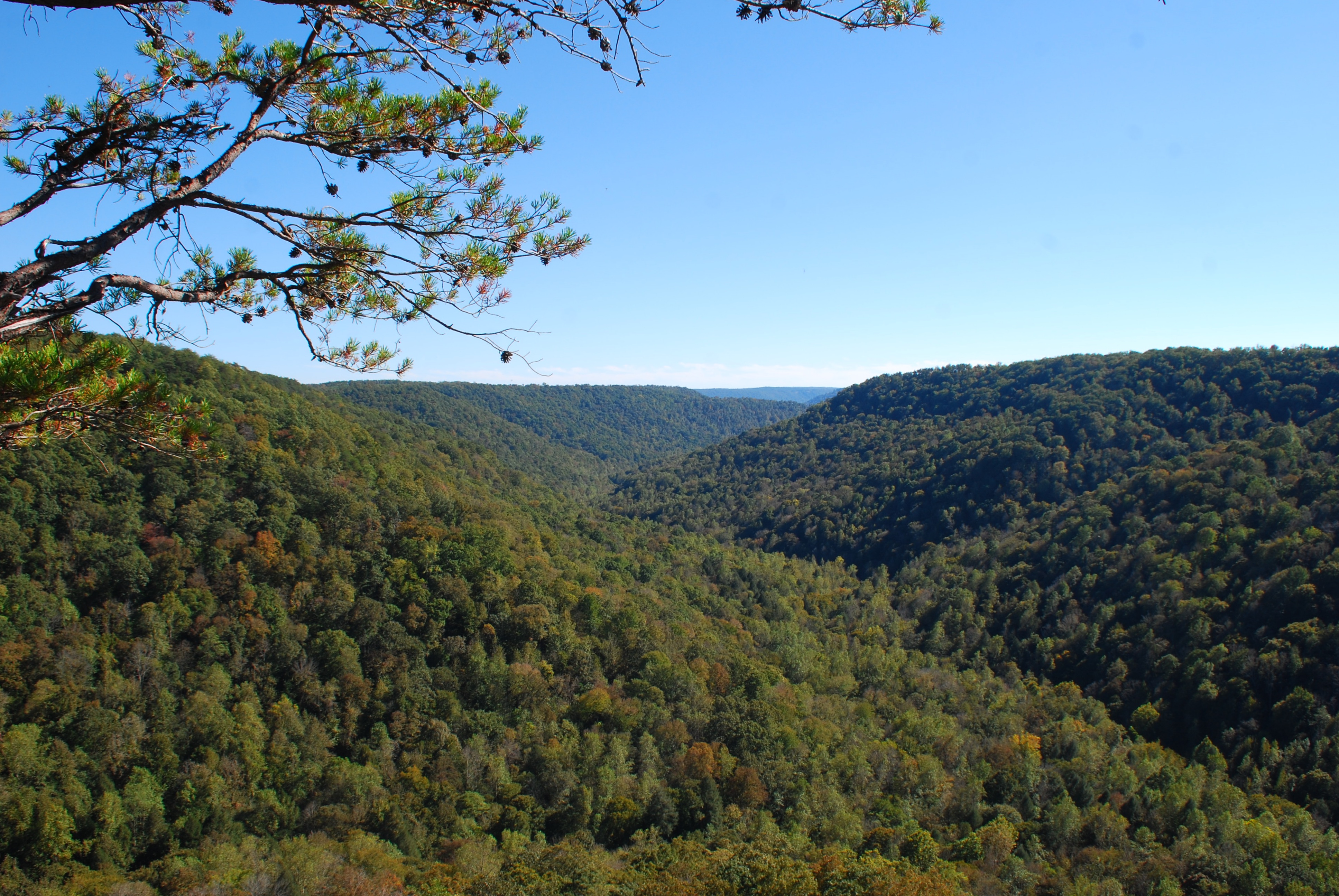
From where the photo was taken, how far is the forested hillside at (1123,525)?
48656 mm

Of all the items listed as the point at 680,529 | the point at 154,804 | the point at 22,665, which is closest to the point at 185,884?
the point at 154,804

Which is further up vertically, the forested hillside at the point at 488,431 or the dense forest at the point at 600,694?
the forested hillside at the point at 488,431

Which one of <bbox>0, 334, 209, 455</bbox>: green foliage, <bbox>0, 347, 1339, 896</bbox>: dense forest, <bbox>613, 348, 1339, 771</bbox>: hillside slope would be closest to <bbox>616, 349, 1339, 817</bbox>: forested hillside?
<bbox>613, 348, 1339, 771</bbox>: hillside slope

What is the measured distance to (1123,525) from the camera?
70.2 m

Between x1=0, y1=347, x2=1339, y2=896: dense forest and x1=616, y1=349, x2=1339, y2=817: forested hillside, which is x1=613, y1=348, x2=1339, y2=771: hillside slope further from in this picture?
x1=0, y1=347, x2=1339, y2=896: dense forest

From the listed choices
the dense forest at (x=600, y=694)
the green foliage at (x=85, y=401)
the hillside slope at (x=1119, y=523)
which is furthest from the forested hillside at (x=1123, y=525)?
the green foliage at (x=85, y=401)

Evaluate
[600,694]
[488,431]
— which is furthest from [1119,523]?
[488,431]

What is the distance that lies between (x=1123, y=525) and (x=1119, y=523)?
76.3 inches

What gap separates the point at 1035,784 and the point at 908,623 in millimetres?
29627

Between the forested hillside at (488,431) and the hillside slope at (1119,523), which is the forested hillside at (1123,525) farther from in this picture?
the forested hillside at (488,431)

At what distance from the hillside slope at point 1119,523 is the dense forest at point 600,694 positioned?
40 cm

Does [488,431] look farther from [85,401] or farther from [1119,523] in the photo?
[85,401]

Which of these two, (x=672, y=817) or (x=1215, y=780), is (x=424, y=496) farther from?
(x=1215, y=780)

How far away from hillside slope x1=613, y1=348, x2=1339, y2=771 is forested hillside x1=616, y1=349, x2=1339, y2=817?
8.8 inches
